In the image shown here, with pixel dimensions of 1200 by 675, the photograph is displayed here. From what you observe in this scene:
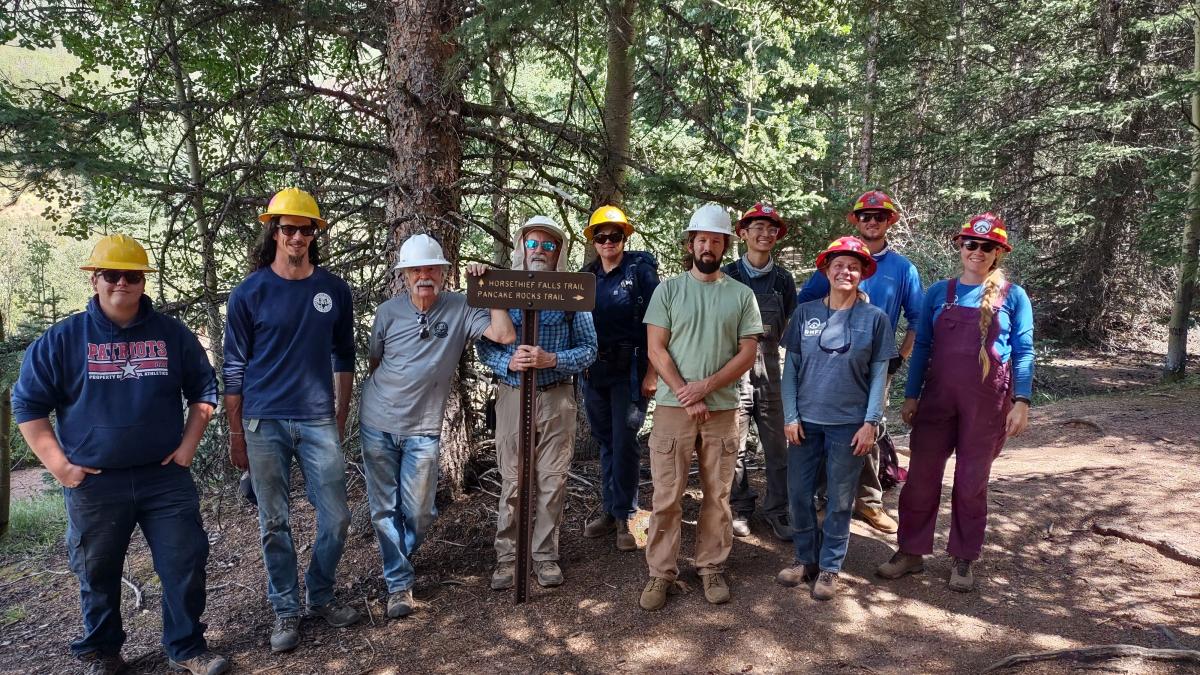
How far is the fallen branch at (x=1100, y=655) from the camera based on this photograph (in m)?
3.39

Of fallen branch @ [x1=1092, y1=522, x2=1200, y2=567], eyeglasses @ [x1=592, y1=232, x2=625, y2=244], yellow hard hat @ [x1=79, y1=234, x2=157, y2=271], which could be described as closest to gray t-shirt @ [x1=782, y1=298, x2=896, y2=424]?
eyeglasses @ [x1=592, y1=232, x2=625, y2=244]

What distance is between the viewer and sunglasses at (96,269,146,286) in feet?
11.9

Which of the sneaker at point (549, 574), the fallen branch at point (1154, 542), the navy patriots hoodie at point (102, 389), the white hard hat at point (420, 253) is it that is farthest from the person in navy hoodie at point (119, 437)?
the fallen branch at point (1154, 542)

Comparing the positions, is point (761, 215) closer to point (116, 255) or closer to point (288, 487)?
point (288, 487)

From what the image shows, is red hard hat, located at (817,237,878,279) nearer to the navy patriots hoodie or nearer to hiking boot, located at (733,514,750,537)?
hiking boot, located at (733,514,750,537)

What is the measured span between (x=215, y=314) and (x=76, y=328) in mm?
1618

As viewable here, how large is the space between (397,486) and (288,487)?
24.9 inches

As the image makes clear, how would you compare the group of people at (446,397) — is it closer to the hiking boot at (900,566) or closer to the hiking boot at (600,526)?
the hiking boot at (900,566)

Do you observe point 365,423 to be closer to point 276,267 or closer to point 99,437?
point 276,267

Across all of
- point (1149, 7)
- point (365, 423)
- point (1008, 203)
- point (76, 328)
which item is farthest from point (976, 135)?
point (76, 328)

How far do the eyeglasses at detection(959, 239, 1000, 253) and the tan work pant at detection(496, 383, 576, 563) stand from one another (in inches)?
103

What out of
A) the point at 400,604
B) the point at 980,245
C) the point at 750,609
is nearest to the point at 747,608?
the point at 750,609

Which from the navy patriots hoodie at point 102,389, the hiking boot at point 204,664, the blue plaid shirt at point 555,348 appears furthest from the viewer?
the blue plaid shirt at point 555,348

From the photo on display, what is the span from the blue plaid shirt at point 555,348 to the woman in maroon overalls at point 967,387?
2112mm
